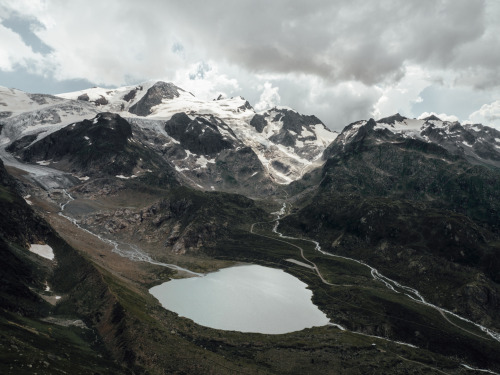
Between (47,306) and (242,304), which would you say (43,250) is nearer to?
(47,306)

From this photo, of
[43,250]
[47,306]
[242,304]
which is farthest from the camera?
[242,304]

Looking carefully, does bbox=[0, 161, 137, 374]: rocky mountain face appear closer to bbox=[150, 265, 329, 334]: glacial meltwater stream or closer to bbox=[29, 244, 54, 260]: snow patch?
bbox=[29, 244, 54, 260]: snow patch

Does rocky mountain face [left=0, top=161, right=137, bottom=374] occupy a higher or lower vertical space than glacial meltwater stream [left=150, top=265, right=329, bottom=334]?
lower

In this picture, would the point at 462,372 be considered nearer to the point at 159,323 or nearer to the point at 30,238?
the point at 159,323

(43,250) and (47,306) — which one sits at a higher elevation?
(43,250)

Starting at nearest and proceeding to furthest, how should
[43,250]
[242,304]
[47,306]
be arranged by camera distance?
[47,306], [43,250], [242,304]

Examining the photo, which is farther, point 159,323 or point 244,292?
point 244,292

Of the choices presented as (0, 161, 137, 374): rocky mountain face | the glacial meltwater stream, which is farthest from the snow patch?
the glacial meltwater stream

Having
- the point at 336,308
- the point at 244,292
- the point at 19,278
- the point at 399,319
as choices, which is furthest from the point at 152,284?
the point at 399,319

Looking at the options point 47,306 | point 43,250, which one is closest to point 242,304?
point 47,306
